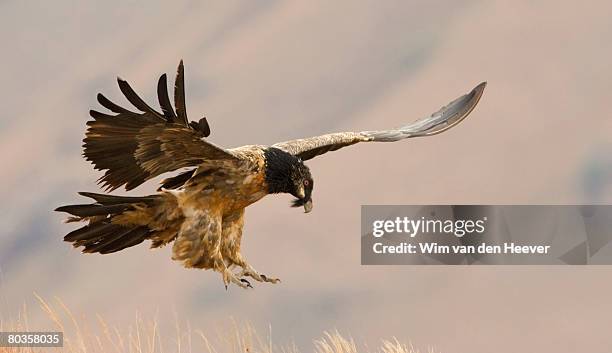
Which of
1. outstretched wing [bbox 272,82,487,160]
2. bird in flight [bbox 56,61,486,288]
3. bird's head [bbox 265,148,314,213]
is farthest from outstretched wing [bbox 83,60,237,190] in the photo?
outstretched wing [bbox 272,82,487,160]

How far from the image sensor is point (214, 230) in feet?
31.7

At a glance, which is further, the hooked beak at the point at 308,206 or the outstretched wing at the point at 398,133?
the outstretched wing at the point at 398,133

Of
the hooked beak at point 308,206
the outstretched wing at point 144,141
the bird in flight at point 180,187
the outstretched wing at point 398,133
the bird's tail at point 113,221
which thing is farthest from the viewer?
the outstretched wing at point 398,133

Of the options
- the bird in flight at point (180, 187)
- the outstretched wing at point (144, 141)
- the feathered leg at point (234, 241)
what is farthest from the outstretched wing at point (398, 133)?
the outstretched wing at point (144, 141)

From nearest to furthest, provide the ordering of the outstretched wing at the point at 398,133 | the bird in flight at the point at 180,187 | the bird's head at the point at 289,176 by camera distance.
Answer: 1. the bird in flight at the point at 180,187
2. the bird's head at the point at 289,176
3. the outstretched wing at the point at 398,133

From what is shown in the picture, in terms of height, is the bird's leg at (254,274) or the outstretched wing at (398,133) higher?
the outstretched wing at (398,133)

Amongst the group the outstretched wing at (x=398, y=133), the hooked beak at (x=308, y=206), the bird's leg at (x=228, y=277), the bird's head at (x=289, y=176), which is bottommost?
the bird's leg at (x=228, y=277)

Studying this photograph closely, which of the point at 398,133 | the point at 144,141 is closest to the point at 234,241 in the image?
the point at 144,141

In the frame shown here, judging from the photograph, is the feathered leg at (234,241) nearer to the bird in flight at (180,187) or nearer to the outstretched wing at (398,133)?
the bird in flight at (180,187)

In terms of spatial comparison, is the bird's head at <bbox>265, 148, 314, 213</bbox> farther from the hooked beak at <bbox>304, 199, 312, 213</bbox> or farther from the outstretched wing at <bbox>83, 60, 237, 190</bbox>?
the outstretched wing at <bbox>83, 60, 237, 190</bbox>

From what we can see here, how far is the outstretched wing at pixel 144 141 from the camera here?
8.74m

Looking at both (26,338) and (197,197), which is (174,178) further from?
(26,338)

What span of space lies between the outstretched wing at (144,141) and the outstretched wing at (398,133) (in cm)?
127

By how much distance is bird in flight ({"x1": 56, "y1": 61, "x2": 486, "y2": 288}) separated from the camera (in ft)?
29.9
